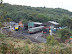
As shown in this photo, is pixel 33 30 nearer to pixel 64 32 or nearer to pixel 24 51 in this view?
pixel 64 32

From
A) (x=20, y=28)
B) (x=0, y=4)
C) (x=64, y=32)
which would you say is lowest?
(x=20, y=28)

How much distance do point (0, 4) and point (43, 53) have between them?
2035 millimetres

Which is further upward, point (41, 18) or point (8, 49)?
point (8, 49)

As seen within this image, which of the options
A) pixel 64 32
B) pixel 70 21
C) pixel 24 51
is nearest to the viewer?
pixel 24 51

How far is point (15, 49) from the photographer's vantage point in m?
3.15

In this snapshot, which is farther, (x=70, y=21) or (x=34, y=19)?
(x=34, y=19)

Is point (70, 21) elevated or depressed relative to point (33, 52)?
depressed

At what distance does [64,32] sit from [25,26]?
1190 cm

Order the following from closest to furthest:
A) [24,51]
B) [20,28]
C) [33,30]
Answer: [24,51], [33,30], [20,28]

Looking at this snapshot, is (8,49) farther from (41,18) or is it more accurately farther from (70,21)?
(41,18)

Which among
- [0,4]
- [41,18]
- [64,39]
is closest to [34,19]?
[41,18]

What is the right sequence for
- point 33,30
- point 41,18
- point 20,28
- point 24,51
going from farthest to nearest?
point 41,18 < point 20,28 < point 33,30 < point 24,51

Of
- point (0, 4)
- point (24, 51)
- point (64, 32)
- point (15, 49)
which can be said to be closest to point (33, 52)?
point (24, 51)

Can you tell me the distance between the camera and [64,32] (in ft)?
40.2
